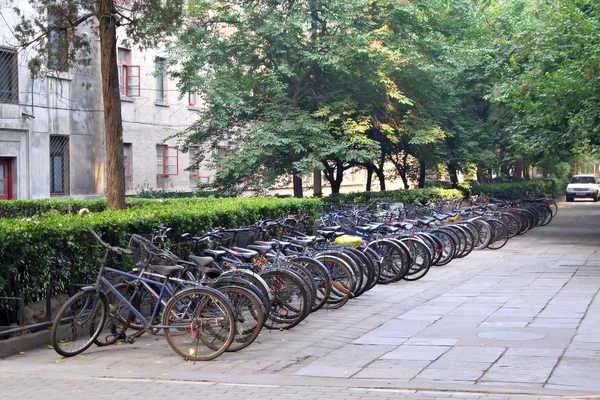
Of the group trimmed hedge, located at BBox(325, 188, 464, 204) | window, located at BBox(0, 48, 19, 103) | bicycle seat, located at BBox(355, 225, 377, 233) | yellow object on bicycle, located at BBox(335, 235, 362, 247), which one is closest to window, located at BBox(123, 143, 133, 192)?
window, located at BBox(0, 48, 19, 103)

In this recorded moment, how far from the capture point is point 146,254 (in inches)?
323

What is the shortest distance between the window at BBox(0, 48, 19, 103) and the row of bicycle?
46.5 feet

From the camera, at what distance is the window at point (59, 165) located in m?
26.2

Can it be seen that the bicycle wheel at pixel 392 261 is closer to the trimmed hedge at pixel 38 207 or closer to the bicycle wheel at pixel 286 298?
the bicycle wheel at pixel 286 298

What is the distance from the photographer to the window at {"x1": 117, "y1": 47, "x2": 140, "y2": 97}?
95.0ft

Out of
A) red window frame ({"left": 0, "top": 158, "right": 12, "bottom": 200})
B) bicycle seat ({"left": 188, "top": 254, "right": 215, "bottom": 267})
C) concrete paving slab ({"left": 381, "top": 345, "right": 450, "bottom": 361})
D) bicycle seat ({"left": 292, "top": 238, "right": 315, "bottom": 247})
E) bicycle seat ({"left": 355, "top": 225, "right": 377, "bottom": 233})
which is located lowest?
concrete paving slab ({"left": 381, "top": 345, "right": 450, "bottom": 361})

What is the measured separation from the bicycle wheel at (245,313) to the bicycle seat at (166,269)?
0.48 meters

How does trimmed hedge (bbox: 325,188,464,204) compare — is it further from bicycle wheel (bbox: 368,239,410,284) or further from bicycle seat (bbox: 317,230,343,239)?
bicycle seat (bbox: 317,230,343,239)

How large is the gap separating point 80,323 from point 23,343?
0.69m

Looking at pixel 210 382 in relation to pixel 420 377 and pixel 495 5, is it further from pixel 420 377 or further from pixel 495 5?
pixel 495 5

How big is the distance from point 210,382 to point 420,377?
1.83 metres

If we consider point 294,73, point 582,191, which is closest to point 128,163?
point 294,73

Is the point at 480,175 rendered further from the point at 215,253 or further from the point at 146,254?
the point at 146,254

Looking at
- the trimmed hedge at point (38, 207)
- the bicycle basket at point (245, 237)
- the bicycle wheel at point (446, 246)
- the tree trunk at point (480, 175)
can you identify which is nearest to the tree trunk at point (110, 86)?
the bicycle basket at point (245, 237)
